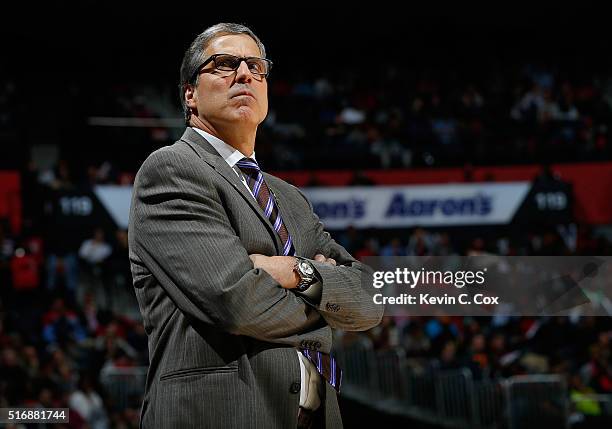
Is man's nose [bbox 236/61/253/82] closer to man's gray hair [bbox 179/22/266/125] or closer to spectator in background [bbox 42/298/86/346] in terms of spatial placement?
man's gray hair [bbox 179/22/266/125]

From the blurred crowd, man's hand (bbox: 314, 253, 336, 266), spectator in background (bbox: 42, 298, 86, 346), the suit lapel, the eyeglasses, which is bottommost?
man's hand (bbox: 314, 253, 336, 266)

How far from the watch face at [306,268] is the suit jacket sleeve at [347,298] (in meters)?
0.02

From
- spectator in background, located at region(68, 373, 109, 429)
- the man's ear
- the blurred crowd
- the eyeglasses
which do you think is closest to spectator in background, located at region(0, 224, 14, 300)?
the blurred crowd

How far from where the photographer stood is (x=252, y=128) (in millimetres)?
2461

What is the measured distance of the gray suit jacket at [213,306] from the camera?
2078 mm

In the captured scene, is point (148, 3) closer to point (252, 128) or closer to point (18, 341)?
point (18, 341)

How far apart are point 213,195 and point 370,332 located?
23.3ft

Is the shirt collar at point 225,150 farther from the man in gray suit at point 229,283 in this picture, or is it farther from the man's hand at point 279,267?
the man's hand at point 279,267

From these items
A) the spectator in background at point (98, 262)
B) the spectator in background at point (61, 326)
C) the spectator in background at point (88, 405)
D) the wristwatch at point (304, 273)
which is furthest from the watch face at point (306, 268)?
the spectator in background at point (98, 262)

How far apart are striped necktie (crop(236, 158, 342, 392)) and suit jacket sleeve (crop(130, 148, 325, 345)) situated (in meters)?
0.10

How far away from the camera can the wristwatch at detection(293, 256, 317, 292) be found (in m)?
2.23

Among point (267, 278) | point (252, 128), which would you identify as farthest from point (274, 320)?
point (252, 128)

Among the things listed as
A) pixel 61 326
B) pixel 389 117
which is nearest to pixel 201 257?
pixel 61 326
